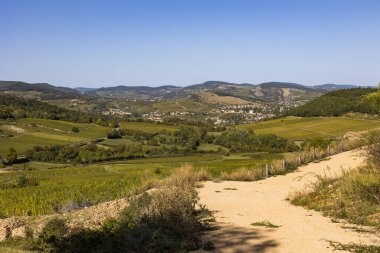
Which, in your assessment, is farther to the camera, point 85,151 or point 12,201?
point 85,151

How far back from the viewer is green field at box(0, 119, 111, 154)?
265 feet

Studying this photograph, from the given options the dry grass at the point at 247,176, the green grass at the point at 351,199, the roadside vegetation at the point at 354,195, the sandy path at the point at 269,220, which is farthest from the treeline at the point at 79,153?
the green grass at the point at 351,199

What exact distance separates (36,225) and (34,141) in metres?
79.0

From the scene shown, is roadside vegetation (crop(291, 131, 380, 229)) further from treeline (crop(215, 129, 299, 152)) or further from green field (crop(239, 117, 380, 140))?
treeline (crop(215, 129, 299, 152))

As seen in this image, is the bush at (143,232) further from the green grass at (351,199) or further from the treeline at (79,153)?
the treeline at (79,153)

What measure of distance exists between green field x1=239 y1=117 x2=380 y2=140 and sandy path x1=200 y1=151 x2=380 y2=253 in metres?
59.5

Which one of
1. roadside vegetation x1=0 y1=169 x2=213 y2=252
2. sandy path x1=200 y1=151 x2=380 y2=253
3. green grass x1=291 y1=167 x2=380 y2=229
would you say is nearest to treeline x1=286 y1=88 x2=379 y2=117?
sandy path x1=200 y1=151 x2=380 y2=253

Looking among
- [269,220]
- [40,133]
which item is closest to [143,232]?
[269,220]

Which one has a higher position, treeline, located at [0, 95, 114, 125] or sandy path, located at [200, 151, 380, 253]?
sandy path, located at [200, 151, 380, 253]

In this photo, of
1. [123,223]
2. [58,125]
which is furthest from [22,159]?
[123,223]

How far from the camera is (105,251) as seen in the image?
835 cm

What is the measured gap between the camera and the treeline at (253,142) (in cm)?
7849

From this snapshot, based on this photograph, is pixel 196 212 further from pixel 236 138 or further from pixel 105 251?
pixel 236 138

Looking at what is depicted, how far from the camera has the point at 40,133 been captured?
9244 cm
